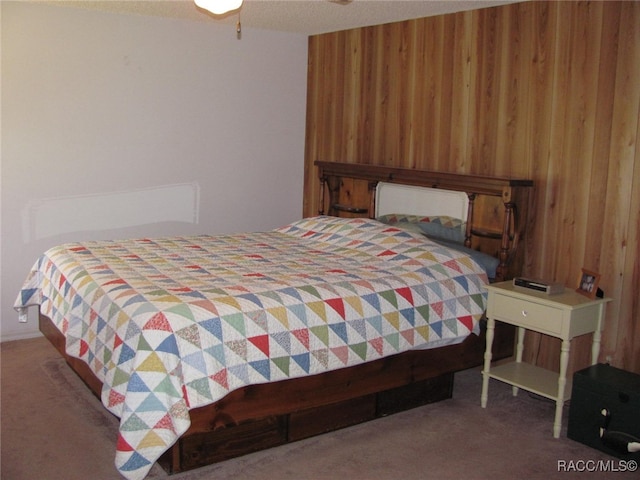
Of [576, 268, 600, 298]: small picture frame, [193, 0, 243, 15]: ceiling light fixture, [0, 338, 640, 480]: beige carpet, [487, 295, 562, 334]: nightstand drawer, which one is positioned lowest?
[0, 338, 640, 480]: beige carpet

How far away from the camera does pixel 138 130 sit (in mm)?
4617

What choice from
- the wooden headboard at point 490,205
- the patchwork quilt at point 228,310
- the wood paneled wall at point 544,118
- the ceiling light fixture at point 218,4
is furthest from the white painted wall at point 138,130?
the ceiling light fixture at point 218,4

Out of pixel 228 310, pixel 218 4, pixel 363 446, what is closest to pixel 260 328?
pixel 228 310

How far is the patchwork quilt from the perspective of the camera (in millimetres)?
2447

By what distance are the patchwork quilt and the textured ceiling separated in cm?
131

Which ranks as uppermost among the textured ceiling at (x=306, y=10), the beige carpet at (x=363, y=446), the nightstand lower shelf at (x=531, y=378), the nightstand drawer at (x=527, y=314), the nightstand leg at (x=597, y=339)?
the textured ceiling at (x=306, y=10)

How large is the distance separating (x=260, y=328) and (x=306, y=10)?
2301 millimetres

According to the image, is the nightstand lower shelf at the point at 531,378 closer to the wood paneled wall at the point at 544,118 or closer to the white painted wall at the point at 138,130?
the wood paneled wall at the point at 544,118

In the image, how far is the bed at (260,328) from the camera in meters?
2.49

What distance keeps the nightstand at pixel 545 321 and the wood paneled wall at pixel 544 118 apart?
22 centimetres

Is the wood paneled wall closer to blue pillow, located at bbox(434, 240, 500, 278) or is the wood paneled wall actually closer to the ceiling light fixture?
blue pillow, located at bbox(434, 240, 500, 278)

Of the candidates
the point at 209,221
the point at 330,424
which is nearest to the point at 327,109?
the point at 209,221

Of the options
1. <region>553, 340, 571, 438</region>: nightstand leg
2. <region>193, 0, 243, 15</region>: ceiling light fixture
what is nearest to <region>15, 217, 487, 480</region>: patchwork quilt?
<region>553, 340, 571, 438</region>: nightstand leg

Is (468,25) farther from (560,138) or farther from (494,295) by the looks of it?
(494,295)
